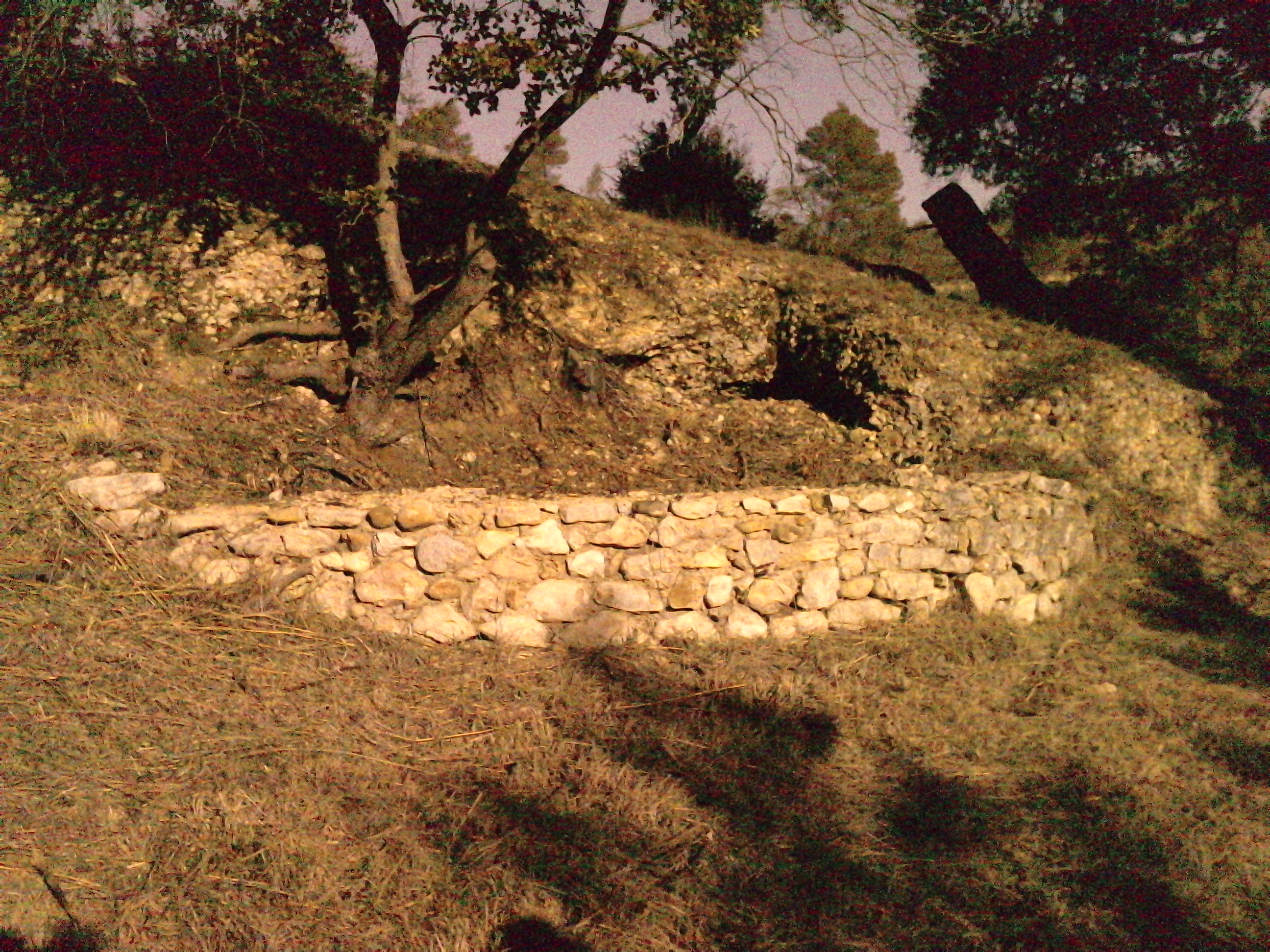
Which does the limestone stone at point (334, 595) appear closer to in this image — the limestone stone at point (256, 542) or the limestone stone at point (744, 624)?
the limestone stone at point (256, 542)

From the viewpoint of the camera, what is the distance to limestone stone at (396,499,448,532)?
3811 millimetres

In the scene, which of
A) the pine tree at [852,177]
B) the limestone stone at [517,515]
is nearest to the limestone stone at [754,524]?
the limestone stone at [517,515]

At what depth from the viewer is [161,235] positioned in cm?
515

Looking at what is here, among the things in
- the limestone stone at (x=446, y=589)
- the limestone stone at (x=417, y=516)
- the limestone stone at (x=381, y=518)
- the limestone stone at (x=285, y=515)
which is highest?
the limestone stone at (x=417, y=516)

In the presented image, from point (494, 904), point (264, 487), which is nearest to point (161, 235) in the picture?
point (264, 487)

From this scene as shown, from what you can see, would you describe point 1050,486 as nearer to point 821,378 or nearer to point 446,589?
point 821,378

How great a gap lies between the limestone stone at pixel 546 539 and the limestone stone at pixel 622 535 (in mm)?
181

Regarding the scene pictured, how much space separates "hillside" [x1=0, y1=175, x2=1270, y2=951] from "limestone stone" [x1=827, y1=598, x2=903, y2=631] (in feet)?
0.21

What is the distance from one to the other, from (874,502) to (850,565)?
17.2 inches

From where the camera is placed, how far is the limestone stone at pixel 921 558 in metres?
4.58

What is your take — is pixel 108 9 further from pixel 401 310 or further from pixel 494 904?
pixel 494 904

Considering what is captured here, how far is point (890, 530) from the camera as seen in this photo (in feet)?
14.9

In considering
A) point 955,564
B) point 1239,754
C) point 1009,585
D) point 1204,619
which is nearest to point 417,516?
point 955,564

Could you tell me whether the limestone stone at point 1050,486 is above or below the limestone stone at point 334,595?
→ above
